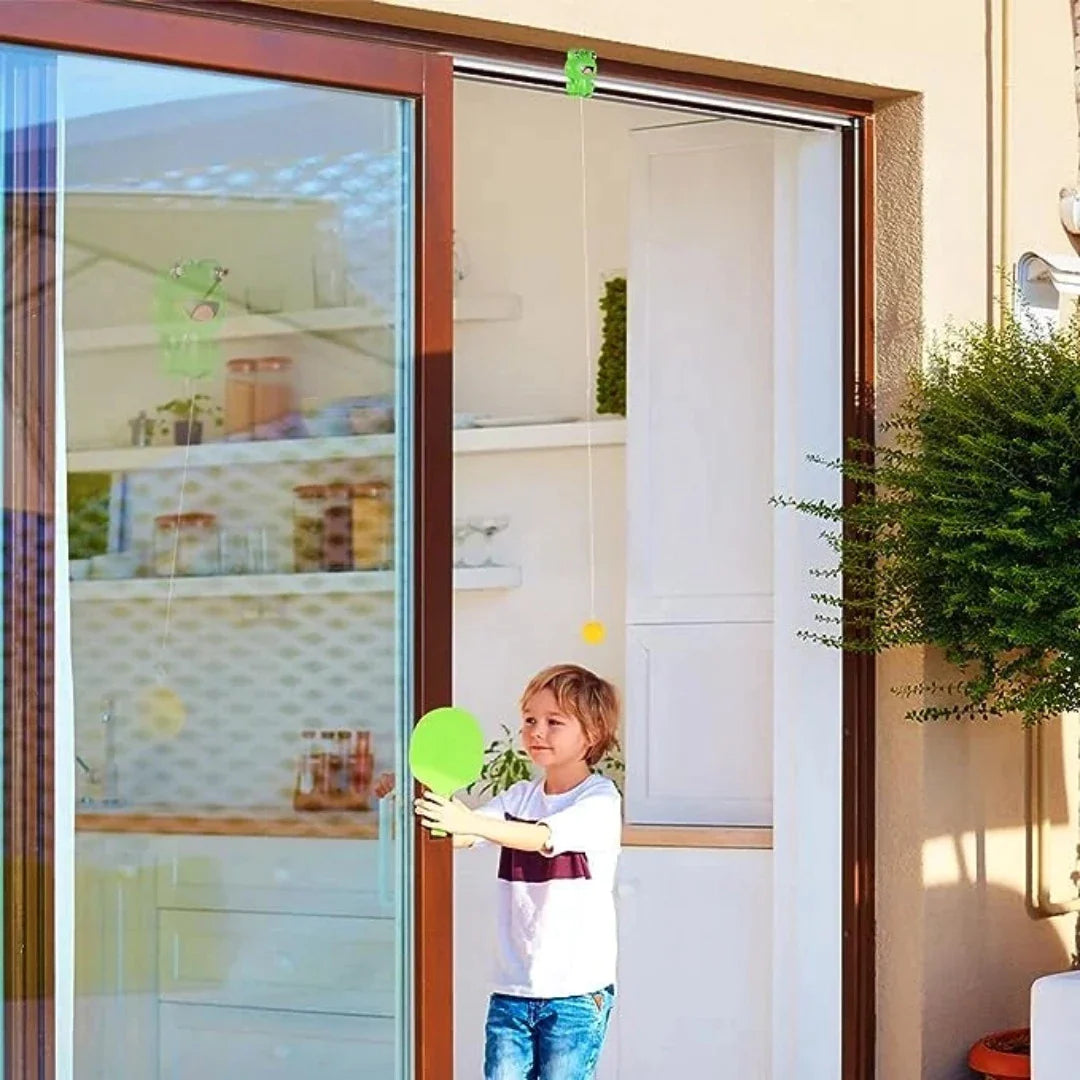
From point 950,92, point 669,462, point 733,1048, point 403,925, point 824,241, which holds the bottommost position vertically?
point 733,1048

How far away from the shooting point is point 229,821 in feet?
12.0

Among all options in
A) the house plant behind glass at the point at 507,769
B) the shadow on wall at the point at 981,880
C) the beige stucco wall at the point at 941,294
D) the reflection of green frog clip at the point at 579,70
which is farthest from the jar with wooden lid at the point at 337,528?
the house plant behind glass at the point at 507,769

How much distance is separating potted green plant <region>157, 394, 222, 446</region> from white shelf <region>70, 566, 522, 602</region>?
246mm

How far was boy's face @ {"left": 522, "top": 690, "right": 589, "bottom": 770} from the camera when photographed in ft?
12.9

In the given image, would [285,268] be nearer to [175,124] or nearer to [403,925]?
→ [175,124]

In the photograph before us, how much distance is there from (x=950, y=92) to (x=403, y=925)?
2127 mm

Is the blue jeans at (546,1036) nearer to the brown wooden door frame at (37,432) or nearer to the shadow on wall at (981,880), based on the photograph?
the brown wooden door frame at (37,432)

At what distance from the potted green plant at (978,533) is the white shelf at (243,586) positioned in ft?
3.41

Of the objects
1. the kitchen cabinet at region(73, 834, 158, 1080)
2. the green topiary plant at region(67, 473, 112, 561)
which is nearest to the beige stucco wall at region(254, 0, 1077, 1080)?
the green topiary plant at region(67, 473, 112, 561)

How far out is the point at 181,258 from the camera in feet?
12.0

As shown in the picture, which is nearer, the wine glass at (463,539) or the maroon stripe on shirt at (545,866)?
the maroon stripe on shirt at (545,866)

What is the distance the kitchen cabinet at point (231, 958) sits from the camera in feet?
11.6

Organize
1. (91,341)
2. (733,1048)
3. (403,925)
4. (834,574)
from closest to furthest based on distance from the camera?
1. (91,341)
2. (403,925)
3. (834,574)
4. (733,1048)

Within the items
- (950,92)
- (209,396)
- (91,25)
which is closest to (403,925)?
(209,396)
